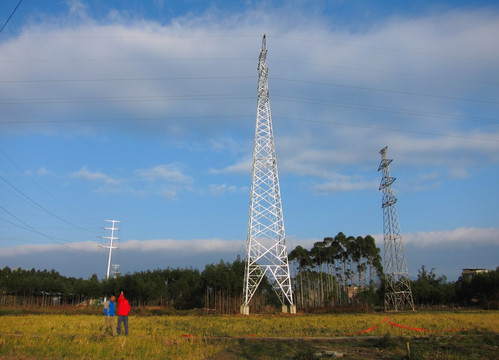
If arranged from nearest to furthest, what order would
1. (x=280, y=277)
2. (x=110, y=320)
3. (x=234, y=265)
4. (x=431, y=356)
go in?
(x=431, y=356), (x=110, y=320), (x=280, y=277), (x=234, y=265)

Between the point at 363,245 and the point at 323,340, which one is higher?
the point at 363,245

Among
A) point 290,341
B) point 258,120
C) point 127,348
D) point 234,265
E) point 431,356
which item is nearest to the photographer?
point 431,356

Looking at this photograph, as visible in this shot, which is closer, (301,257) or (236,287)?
(236,287)

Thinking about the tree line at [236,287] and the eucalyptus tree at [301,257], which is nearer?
the tree line at [236,287]

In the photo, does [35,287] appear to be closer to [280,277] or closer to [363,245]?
[280,277]

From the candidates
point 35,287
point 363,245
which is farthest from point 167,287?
point 363,245

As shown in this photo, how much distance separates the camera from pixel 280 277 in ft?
115

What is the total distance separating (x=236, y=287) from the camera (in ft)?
159

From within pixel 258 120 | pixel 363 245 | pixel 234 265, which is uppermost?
pixel 258 120

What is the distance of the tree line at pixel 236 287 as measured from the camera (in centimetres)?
5025

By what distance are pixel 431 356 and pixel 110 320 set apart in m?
13.7

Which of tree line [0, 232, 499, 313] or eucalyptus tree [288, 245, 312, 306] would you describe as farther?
eucalyptus tree [288, 245, 312, 306]

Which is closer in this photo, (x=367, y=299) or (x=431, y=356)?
(x=431, y=356)

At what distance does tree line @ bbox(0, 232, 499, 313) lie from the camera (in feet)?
165
